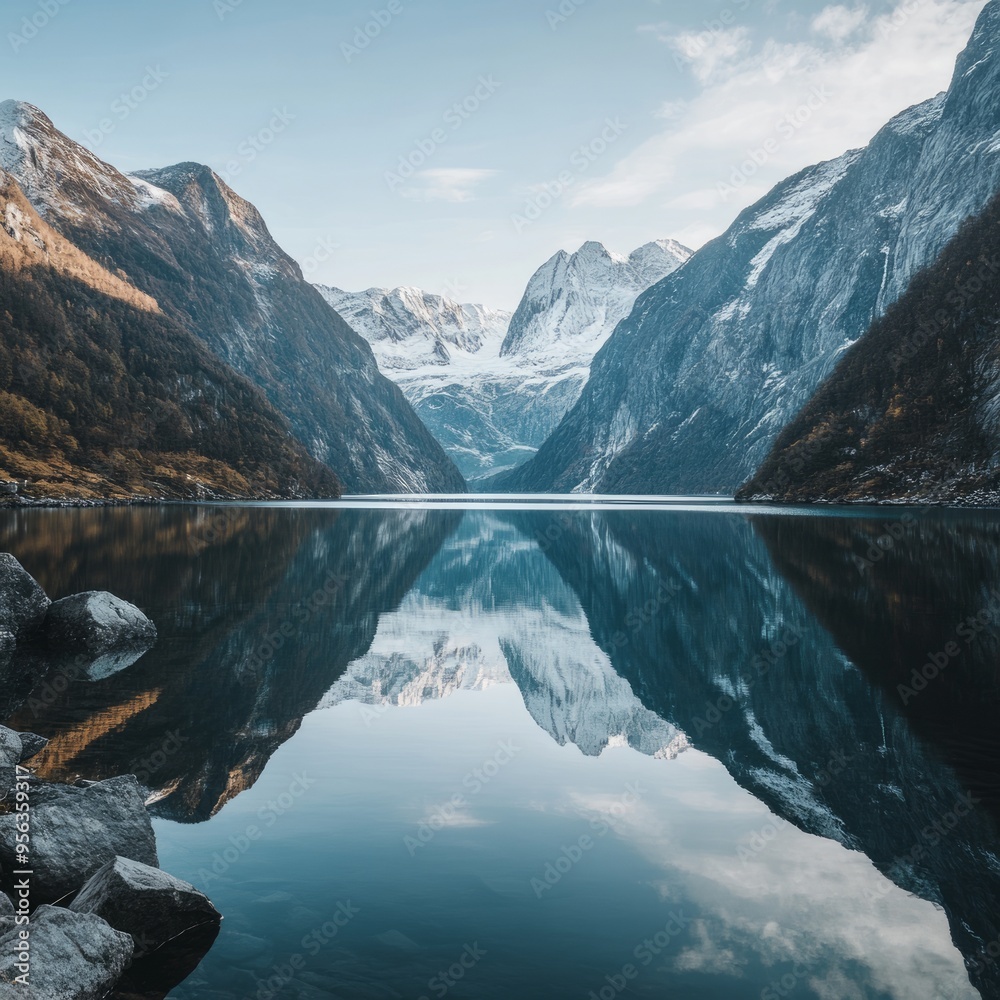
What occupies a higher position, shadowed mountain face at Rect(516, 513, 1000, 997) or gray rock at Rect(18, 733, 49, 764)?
gray rock at Rect(18, 733, 49, 764)

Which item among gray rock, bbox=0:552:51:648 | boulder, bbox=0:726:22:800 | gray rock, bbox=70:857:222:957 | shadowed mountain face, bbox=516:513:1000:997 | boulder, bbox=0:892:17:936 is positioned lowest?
shadowed mountain face, bbox=516:513:1000:997

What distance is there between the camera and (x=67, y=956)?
9.41m

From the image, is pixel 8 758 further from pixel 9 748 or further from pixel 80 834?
pixel 80 834

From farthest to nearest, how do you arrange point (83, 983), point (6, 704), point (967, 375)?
point (967, 375) → point (6, 704) → point (83, 983)

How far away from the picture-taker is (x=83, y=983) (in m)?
9.38

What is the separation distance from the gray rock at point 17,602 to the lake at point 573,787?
187 inches

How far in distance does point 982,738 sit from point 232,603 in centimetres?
3237

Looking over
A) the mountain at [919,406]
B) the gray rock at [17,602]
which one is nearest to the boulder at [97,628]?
the gray rock at [17,602]

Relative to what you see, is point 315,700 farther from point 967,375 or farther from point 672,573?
point 967,375

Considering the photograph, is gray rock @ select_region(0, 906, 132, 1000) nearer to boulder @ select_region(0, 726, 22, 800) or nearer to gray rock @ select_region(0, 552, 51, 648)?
boulder @ select_region(0, 726, 22, 800)

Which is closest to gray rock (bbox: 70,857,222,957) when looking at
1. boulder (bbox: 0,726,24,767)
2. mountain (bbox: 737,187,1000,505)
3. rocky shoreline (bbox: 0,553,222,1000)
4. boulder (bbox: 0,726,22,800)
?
rocky shoreline (bbox: 0,553,222,1000)

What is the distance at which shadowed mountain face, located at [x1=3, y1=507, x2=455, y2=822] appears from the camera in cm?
1795

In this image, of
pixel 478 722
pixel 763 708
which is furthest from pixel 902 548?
pixel 478 722

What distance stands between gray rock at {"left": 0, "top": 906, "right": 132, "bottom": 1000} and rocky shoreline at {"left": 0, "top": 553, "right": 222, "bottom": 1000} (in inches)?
0.4
